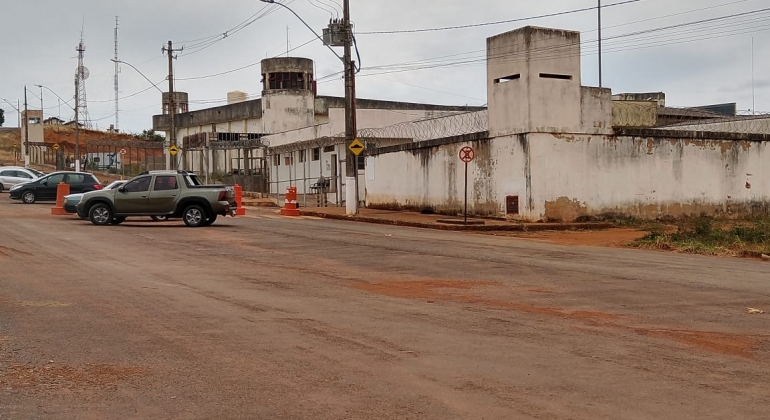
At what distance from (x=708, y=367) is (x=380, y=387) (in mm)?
2977

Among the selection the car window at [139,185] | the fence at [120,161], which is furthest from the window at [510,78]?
the fence at [120,161]

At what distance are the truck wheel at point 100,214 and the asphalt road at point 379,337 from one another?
827cm

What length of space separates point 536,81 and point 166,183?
11814mm

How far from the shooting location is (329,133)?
159ft

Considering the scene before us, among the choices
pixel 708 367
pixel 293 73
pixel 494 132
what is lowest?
pixel 708 367

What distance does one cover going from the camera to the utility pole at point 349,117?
1220 inches

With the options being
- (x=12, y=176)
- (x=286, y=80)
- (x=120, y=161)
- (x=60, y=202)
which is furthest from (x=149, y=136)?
(x=60, y=202)

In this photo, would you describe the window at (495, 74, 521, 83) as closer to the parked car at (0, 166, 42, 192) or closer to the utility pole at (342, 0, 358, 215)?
the utility pole at (342, 0, 358, 215)

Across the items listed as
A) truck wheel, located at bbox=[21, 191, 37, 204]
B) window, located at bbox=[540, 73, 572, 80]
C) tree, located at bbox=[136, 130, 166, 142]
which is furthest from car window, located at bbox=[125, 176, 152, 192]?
tree, located at bbox=[136, 130, 166, 142]

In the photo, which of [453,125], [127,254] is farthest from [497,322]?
[453,125]

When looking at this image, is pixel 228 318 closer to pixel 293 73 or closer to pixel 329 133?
pixel 329 133

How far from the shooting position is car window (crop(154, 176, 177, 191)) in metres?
25.0

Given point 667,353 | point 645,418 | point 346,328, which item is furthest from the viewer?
point 346,328

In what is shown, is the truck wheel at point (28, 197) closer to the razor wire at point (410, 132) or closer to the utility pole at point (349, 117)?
the razor wire at point (410, 132)
